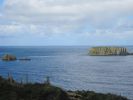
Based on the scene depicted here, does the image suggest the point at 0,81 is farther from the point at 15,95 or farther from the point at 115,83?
the point at 115,83

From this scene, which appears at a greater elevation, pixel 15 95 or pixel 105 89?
pixel 15 95

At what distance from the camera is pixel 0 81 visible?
1742 inches

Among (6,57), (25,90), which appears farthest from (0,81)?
(6,57)

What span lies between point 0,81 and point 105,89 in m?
40.4

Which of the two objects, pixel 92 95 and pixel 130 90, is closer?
pixel 92 95

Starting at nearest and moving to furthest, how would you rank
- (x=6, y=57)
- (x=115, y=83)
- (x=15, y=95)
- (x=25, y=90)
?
1. (x=15, y=95)
2. (x=25, y=90)
3. (x=115, y=83)
4. (x=6, y=57)

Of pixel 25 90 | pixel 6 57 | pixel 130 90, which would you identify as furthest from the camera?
pixel 6 57

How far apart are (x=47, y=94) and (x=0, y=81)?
7.75 meters

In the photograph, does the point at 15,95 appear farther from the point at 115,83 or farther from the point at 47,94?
the point at 115,83

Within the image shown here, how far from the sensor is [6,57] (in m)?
198

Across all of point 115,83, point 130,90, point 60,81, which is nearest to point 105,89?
point 130,90

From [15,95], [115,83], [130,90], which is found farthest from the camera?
[115,83]

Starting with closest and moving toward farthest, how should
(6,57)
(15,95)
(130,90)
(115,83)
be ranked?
1. (15,95)
2. (130,90)
3. (115,83)
4. (6,57)

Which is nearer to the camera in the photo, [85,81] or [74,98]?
[74,98]
